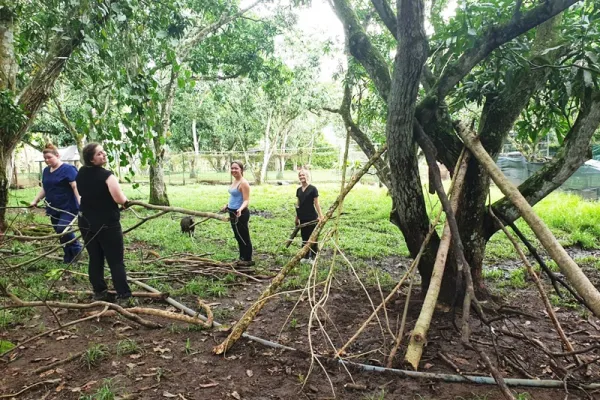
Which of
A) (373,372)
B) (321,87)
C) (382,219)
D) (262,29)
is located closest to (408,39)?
(373,372)

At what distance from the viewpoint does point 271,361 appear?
10.4ft

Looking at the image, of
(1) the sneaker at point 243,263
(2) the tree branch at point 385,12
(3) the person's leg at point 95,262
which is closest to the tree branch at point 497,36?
(2) the tree branch at point 385,12

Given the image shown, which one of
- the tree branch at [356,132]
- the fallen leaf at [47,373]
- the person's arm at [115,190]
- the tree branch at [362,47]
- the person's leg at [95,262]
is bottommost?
the fallen leaf at [47,373]

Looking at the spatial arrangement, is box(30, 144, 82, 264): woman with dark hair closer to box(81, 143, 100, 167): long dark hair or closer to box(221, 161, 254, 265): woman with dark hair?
box(81, 143, 100, 167): long dark hair

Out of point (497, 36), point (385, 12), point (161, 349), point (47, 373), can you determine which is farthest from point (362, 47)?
point (47, 373)

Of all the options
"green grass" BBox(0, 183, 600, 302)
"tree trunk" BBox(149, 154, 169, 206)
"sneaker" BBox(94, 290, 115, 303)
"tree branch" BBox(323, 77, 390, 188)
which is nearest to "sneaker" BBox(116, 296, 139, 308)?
"sneaker" BBox(94, 290, 115, 303)

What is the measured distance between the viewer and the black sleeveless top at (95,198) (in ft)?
13.0

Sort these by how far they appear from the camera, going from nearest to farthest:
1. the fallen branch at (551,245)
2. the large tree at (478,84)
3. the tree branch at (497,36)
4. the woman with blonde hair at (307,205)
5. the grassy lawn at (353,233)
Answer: the fallen branch at (551,245)
the tree branch at (497,36)
the large tree at (478,84)
the woman with blonde hair at (307,205)
the grassy lawn at (353,233)

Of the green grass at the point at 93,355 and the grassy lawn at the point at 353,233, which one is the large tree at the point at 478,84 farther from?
the green grass at the point at 93,355

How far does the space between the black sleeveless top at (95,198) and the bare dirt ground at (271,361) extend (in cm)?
97

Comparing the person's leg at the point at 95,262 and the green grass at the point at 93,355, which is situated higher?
the person's leg at the point at 95,262

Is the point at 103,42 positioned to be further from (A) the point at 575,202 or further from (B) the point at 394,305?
(A) the point at 575,202

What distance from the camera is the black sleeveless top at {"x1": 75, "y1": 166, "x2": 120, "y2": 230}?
13.0ft

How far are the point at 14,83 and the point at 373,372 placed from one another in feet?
20.5
